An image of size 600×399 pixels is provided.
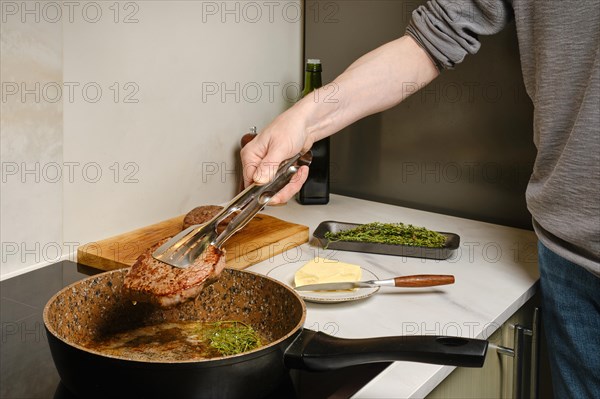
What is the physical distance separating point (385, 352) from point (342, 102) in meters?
0.56

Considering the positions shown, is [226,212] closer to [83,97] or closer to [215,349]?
[215,349]

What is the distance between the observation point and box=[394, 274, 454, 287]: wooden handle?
1.21 meters

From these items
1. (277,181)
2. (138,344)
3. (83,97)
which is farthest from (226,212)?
(83,97)

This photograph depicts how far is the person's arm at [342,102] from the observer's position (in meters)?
1.15

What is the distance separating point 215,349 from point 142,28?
2.44ft

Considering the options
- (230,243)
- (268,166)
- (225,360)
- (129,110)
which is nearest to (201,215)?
(230,243)

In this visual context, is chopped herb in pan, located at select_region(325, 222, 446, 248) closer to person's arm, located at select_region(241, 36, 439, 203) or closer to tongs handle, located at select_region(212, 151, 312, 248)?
person's arm, located at select_region(241, 36, 439, 203)

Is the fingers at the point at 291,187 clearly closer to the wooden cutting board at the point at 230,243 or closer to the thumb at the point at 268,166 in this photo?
the thumb at the point at 268,166

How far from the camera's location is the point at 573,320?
119 centimetres

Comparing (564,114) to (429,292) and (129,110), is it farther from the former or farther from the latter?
(129,110)

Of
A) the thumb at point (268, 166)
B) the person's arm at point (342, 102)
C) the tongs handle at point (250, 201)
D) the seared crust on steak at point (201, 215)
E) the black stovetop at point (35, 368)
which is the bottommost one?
the black stovetop at point (35, 368)

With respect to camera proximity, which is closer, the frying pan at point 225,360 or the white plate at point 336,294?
the frying pan at point 225,360

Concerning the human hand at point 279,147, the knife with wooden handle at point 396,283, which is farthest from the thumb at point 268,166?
the knife with wooden handle at point 396,283

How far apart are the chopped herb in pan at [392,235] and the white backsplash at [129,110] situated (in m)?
0.39
